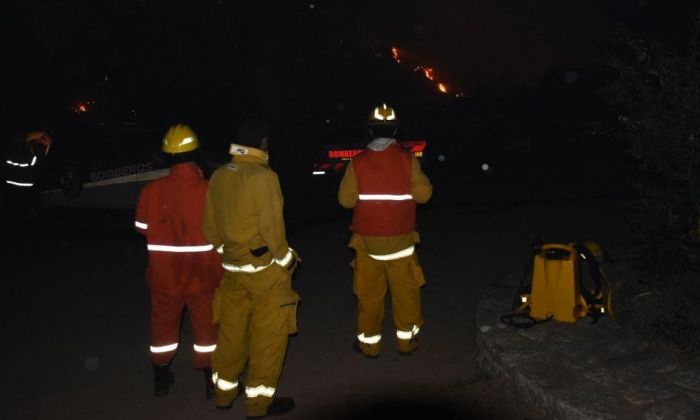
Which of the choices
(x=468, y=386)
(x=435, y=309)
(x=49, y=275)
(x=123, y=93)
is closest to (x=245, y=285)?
(x=468, y=386)

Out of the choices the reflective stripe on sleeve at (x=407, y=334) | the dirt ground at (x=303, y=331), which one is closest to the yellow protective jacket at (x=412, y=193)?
the reflective stripe on sleeve at (x=407, y=334)

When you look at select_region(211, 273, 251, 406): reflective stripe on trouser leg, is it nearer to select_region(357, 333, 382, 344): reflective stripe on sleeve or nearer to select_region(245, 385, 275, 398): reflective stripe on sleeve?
select_region(245, 385, 275, 398): reflective stripe on sleeve

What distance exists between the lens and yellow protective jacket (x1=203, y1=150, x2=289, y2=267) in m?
4.74

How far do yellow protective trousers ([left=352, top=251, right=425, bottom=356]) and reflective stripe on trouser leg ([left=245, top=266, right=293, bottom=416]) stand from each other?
1.09 metres

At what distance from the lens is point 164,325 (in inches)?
207

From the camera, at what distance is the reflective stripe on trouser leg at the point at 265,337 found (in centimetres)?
486

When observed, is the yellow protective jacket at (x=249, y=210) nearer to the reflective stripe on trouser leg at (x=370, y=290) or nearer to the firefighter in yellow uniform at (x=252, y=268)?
the firefighter in yellow uniform at (x=252, y=268)

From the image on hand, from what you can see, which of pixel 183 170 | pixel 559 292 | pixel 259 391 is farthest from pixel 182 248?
pixel 559 292

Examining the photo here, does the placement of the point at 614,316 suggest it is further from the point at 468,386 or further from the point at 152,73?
the point at 152,73

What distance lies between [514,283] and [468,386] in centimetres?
183

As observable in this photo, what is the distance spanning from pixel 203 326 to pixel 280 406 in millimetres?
769

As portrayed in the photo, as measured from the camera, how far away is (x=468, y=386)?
544 centimetres

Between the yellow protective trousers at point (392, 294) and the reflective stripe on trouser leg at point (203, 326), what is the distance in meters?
1.22

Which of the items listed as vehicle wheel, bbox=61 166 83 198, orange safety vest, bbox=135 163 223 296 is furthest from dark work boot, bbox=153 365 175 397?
vehicle wheel, bbox=61 166 83 198
